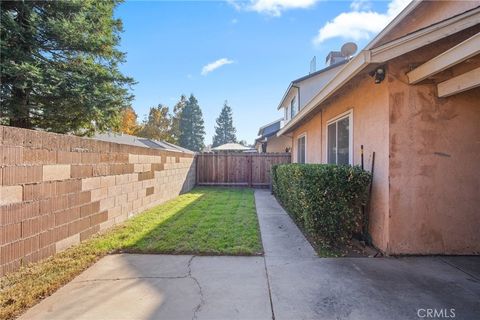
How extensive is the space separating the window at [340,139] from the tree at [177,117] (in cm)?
3375

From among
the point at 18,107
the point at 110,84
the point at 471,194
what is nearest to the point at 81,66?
the point at 110,84

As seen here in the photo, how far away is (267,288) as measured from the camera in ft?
10.1

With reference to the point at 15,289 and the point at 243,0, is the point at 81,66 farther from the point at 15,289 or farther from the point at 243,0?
the point at 15,289

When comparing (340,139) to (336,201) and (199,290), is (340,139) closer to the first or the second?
(336,201)

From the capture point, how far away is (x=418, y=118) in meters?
4.12

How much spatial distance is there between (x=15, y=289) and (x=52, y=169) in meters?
1.63

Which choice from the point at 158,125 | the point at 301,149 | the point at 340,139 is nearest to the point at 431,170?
the point at 340,139

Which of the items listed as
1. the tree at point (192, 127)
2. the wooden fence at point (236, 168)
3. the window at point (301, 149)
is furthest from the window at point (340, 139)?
the tree at point (192, 127)

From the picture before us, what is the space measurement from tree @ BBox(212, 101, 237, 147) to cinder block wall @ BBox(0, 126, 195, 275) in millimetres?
58248

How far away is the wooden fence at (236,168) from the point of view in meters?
14.8

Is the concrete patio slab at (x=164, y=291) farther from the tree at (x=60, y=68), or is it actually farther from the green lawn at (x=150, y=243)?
the tree at (x=60, y=68)

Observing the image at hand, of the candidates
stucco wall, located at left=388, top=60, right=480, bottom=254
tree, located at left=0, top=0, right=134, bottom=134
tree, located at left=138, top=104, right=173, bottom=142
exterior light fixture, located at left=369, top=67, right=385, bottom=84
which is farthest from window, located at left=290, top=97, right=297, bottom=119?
tree, located at left=138, top=104, right=173, bottom=142

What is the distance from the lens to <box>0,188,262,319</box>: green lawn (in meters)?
2.92

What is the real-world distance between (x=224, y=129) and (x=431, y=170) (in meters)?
61.8
